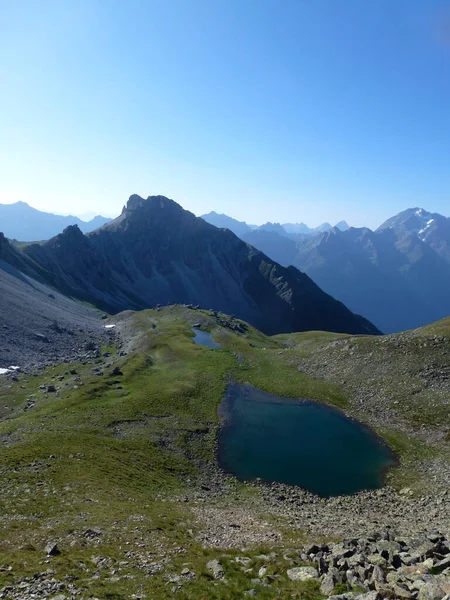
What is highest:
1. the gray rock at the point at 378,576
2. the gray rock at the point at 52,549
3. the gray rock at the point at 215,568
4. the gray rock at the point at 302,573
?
the gray rock at the point at 378,576

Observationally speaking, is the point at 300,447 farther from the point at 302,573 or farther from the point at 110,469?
the point at 302,573

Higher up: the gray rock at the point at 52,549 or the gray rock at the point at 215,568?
the gray rock at the point at 215,568

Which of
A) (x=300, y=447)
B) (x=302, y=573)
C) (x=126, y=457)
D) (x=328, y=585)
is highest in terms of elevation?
A: (x=328, y=585)

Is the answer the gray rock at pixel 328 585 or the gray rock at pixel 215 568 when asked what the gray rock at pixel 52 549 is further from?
the gray rock at pixel 328 585

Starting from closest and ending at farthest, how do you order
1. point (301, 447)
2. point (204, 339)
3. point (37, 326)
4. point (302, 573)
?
point (302, 573) < point (301, 447) < point (37, 326) < point (204, 339)

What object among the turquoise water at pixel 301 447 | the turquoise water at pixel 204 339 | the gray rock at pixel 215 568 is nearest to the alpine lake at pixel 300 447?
the turquoise water at pixel 301 447

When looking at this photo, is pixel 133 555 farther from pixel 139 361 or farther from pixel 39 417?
pixel 139 361

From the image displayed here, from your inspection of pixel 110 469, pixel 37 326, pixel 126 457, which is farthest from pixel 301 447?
pixel 37 326
